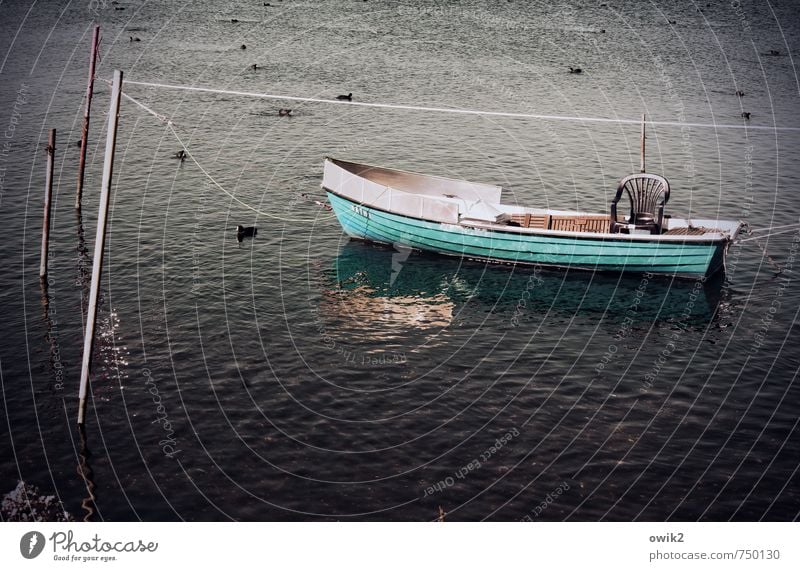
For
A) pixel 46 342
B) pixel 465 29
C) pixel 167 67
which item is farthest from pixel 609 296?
pixel 465 29

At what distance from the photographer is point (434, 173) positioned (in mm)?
78625

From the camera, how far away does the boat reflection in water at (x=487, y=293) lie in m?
51.3
